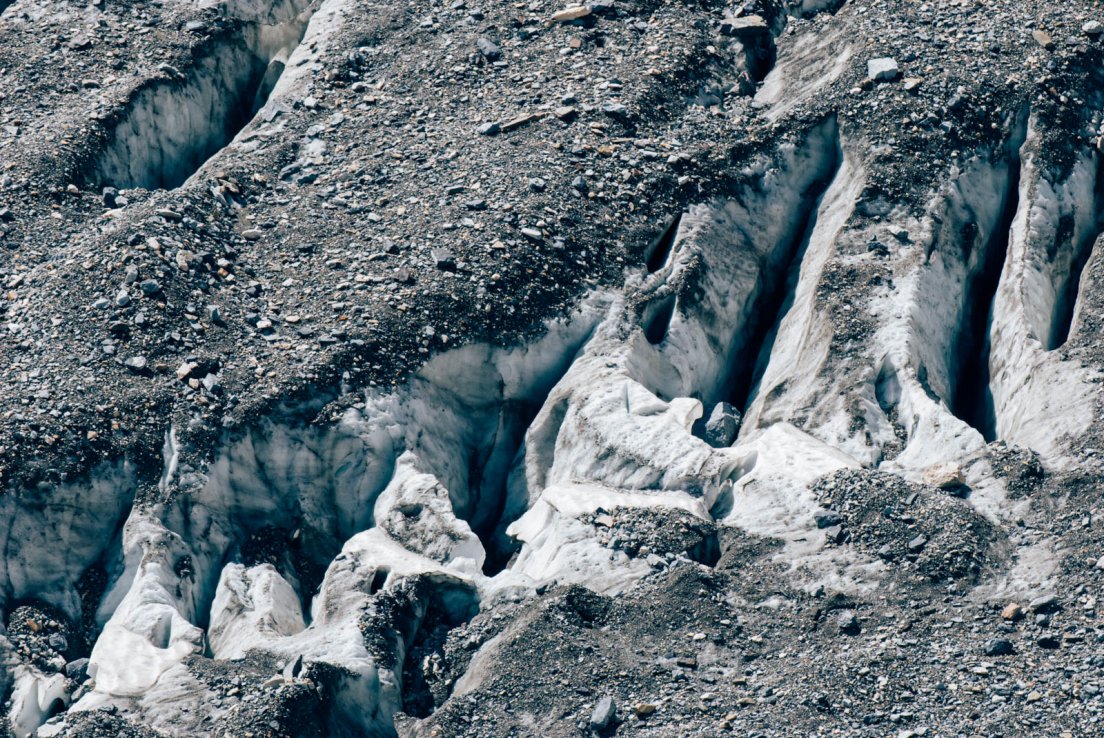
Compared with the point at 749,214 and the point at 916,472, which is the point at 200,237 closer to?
the point at 749,214

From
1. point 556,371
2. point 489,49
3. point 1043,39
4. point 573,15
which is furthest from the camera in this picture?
point 573,15

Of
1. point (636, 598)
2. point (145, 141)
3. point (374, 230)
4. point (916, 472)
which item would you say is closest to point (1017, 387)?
point (916, 472)

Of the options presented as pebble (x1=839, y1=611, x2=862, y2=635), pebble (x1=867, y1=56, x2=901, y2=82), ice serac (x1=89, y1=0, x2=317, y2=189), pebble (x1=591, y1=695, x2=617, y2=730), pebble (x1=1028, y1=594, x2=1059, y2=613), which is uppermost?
ice serac (x1=89, y1=0, x2=317, y2=189)

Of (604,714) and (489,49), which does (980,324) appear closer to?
(604,714)

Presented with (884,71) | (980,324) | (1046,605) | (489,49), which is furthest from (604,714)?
(489,49)

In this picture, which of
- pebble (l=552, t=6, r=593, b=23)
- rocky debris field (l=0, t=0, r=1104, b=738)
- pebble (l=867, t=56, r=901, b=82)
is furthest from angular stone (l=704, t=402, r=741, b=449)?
pebble (l=552, t=6, r=593, b=23)

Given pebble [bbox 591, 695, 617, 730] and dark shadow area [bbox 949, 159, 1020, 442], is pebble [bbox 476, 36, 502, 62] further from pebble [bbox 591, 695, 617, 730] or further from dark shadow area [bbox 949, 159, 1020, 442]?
pebble [bbox 591, 695, 617, 730]

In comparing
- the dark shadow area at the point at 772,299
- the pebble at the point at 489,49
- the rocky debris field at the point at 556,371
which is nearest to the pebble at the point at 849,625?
the rocky debris field at the point at 556,371

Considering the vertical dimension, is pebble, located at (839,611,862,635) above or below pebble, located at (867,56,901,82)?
Answer: below
